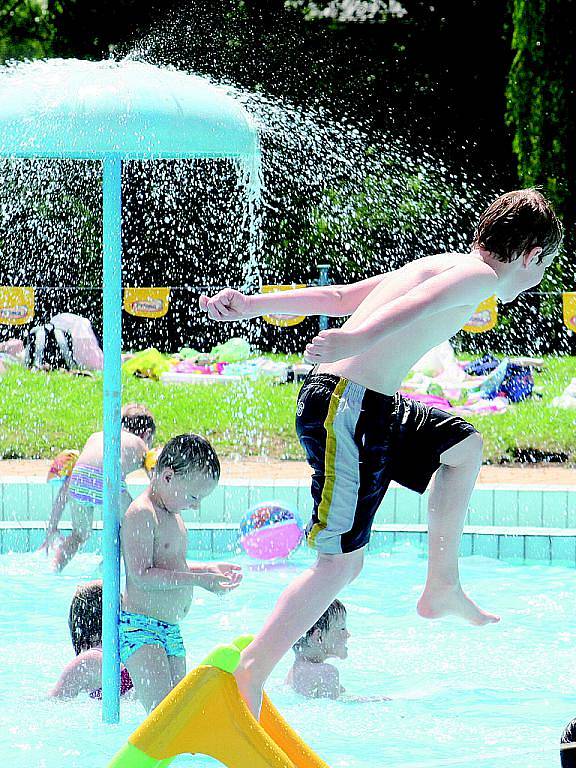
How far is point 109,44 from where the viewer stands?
58.2 feet

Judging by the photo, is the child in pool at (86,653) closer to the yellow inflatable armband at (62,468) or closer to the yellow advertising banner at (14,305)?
the yellow inflatable armband at (62,468)

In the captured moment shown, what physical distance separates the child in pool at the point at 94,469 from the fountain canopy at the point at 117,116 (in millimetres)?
1937

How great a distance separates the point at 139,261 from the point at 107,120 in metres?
11.1

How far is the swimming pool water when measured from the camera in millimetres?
3418

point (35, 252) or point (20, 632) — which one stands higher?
point (35, 252)

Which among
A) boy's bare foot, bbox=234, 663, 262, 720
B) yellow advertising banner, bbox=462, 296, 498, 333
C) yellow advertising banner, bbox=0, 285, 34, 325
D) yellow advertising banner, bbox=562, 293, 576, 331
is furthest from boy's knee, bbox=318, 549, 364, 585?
yellow advertising banner, bbox=0, 285, 34, 325

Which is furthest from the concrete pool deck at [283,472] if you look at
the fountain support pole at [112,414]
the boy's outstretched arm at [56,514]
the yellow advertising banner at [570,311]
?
the fountain support pole at [112,414]

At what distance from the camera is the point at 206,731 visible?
2.72 m

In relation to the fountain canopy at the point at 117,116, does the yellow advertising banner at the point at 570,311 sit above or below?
below

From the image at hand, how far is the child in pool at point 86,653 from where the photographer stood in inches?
147

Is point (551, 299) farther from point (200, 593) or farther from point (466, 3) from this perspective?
point (200, 593)

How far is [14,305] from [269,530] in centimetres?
573

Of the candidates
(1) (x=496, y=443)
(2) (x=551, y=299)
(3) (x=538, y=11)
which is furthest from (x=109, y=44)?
(1) (x=496, y=443)

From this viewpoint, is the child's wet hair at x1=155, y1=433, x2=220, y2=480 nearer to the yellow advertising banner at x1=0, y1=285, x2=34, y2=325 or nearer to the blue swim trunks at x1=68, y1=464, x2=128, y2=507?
the blue swim trunks at x1=68, y1=464, x2=128, y2=507
